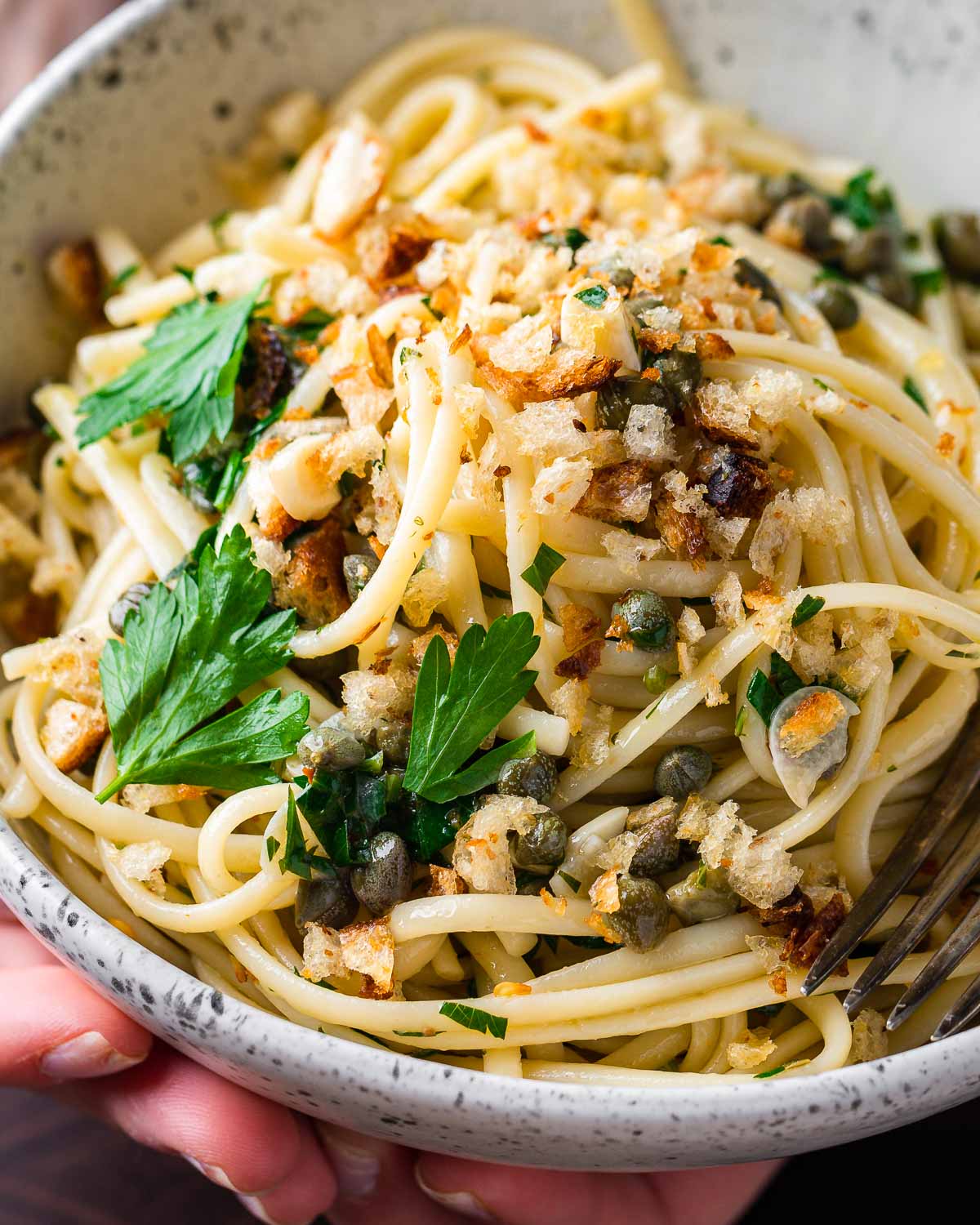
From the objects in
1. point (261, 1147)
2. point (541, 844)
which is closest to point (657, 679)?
point (541, 844)

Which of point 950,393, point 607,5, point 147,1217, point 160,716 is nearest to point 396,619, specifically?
point 160,716

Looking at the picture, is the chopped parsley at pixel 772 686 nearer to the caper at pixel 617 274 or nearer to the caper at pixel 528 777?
the caper at pixel 528 777

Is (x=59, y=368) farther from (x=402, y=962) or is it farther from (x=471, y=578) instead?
(x=402, y=962)

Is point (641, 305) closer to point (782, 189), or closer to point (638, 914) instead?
point (638, 914)

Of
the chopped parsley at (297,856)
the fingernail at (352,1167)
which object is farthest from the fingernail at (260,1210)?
the chopped parsley at (297,856)

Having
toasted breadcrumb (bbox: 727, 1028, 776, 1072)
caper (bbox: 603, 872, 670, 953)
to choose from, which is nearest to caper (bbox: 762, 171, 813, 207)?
caper (bbox: 603, 872, 670, 953)
